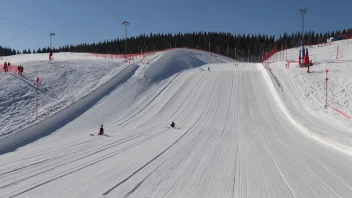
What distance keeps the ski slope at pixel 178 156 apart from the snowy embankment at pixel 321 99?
645 millimetres

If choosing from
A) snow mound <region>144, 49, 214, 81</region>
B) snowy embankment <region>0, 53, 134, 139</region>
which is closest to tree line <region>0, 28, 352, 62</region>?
snow mound <region>144, 49, 214, 81</region>

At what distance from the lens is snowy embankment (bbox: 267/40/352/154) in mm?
12578

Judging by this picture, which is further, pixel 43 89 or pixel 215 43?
pixel 215 43

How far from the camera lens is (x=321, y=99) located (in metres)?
19.3

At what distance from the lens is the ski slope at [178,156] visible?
6.27 metres

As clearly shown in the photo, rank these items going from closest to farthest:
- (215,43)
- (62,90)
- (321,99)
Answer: (321,99)
(62,90)
(215,43)

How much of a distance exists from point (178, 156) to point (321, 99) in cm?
1397

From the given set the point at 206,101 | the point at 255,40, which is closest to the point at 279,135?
the point at 206,101

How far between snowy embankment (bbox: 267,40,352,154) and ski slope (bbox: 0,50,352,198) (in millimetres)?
645

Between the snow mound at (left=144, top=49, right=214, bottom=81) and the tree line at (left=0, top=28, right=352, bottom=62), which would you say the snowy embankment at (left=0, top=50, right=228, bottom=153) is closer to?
the snow mound at (left=144, top=49, right=214, bottom=81)

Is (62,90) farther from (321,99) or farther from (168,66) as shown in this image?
(168,66)

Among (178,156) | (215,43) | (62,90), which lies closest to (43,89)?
(62,90)

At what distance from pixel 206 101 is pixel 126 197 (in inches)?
678

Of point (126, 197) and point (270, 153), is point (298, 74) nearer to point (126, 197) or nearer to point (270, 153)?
point (270, 153)
